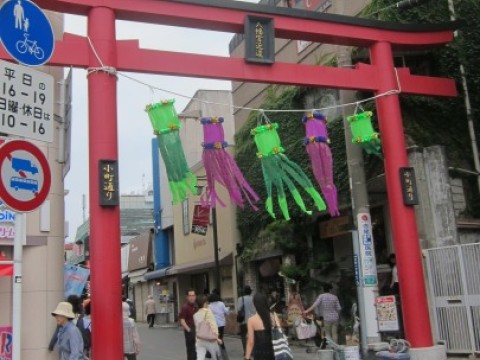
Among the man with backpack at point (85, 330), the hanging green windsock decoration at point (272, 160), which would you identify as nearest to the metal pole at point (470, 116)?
the hanging green windsock decoration at point (272, 160)

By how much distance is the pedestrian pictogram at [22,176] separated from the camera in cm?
459

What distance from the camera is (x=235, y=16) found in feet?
34.9

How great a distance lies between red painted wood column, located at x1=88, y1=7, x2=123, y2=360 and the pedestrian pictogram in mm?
3991

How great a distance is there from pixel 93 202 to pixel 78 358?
2.44 m

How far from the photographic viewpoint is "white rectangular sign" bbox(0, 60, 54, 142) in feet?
15.4

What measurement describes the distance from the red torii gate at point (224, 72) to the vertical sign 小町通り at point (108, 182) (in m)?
0.10

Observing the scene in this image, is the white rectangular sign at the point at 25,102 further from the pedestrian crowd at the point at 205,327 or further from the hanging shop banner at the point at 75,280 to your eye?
the hanging shop banner at the point at 75,280

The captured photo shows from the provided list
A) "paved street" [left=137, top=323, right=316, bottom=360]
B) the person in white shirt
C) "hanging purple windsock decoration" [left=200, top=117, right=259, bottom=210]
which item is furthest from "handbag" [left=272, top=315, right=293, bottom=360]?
"paved street" [left=137, top=323, right=316, bottom=360]

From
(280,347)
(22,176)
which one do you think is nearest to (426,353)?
(280,347)

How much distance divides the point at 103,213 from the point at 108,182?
482mm

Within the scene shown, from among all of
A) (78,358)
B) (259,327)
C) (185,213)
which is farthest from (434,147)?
(185,213)

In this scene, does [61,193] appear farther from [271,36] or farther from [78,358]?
[271,36]

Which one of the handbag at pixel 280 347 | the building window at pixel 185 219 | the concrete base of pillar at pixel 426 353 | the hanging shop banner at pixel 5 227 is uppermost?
the building window at pixel 185 219

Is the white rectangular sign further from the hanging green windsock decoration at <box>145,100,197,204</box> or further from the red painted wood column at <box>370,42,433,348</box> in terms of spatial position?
the red painted wood column at <box>370,42,433,348</box>
